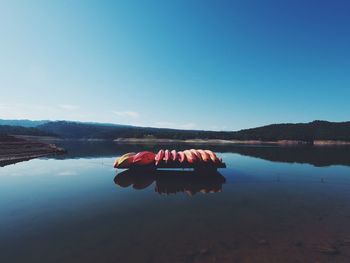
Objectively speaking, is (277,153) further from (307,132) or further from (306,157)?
(307,132)

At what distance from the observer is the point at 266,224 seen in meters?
10.0

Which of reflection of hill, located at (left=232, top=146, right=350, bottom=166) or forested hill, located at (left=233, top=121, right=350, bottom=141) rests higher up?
forested hill, located at (left=233, top=121, right=350, bottom=141)

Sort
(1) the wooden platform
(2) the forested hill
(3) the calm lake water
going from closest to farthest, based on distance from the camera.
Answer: (3) the calm lake water → (1) the wooden platform → (2) the forested hill

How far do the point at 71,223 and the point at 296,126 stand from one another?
176 metres

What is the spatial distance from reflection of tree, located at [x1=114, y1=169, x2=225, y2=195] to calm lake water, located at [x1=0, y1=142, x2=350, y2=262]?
0.23 metres

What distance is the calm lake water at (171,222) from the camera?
7.42 meters

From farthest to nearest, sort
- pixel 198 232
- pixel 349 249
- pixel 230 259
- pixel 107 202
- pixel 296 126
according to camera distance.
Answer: pixel 296 126
pixel 107 202
pixel 198 232
pixel 349 249
pixel 230 259

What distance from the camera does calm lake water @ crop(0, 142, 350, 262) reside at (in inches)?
292

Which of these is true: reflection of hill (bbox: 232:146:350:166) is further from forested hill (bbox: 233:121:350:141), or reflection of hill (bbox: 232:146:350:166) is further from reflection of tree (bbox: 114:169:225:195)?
forested hill (bbox: 233:121:350:141)

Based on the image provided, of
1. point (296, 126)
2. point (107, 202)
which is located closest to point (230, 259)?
→ point (107, 202)

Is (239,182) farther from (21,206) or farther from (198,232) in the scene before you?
(21,206)

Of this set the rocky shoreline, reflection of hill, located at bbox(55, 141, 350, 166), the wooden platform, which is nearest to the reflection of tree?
the wooden platform

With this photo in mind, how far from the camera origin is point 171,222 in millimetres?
10141

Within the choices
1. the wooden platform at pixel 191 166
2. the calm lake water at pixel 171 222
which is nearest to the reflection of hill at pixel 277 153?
the wooden platform at pixel 191 166
